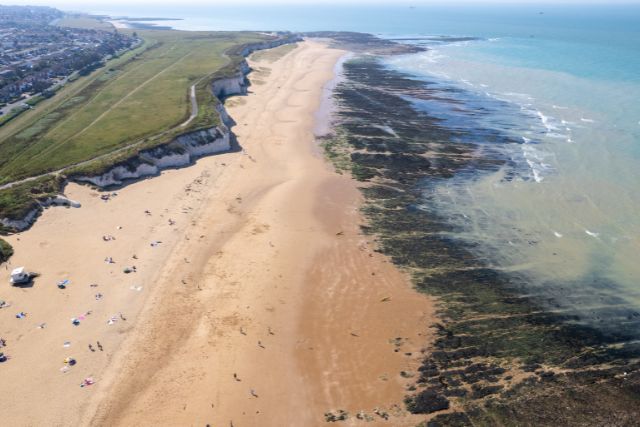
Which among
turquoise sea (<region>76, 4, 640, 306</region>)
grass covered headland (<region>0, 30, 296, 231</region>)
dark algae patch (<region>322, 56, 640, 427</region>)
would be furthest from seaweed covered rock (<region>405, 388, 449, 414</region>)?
grass covered headland (<region>0, 30, 296, 231</region>)

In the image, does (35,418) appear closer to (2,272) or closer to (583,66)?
(2,272)

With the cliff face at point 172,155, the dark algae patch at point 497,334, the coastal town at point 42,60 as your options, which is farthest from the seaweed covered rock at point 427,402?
the coastal town at point 42,60

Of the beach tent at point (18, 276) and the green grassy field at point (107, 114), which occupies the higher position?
the green grassy field at point (107, 114)

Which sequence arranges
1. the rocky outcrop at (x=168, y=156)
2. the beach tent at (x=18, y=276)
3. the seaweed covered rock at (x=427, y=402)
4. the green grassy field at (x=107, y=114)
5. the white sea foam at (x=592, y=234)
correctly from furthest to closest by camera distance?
the green grassy field at (x=107, y=114)
the rocky outcrop at (x=168, y=156)
the white sea foam at (x=592, y=234)
the beach tent at (x=18, y=276)
the seaweed covered rock at (x=427, y=402)

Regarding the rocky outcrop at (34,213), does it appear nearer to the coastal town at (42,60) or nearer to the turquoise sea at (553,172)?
the coastal town at (42,60)

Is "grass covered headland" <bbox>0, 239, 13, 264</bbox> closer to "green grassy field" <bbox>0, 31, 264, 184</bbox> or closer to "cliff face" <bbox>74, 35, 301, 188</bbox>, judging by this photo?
"cliff face" <bbox>74, 35, 301, 188</bbox>

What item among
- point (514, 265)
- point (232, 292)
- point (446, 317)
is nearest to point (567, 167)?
point (514, 265)
